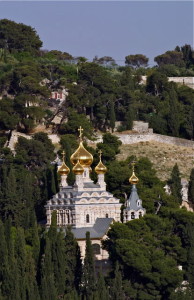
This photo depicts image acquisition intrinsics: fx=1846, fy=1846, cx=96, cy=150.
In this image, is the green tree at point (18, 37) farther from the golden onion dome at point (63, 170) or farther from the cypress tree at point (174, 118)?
the golden onion dome at point (63, 170)

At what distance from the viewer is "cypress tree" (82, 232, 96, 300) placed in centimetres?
7838

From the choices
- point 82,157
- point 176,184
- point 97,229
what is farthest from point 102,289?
point 176,184

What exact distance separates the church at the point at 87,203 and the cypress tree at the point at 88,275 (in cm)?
796

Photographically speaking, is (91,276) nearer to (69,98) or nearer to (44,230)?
(44,230)

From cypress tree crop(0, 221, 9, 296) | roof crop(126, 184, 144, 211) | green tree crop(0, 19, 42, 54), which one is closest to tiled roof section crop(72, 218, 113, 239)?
roof crop(126, 184, 144, 211)

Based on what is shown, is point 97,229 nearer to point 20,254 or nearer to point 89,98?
point 20,254

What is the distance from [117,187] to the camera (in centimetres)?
9562

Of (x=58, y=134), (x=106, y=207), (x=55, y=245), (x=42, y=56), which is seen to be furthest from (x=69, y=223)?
(x=42, y=56)

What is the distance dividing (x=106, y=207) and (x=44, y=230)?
5214 millimetres

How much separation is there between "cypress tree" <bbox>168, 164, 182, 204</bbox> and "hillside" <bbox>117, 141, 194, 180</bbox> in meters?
4.14

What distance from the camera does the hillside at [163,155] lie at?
352 feet

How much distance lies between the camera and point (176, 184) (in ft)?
328

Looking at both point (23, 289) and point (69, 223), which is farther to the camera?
point (69, 223)

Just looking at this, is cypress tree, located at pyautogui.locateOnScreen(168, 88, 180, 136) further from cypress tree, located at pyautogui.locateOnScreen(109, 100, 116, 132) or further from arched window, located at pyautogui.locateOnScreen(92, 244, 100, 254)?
arched window, located at pyautogui.locateOnScreen(92, 244, 100, 254)
